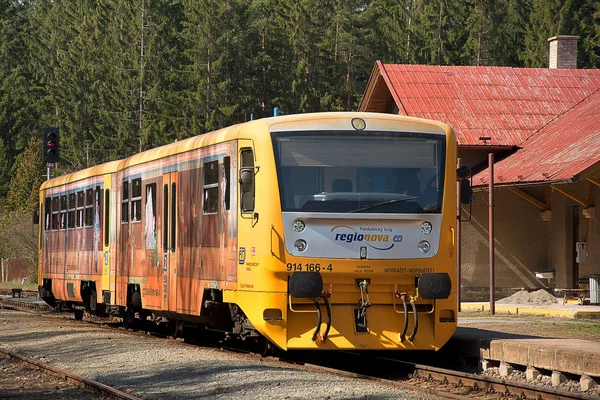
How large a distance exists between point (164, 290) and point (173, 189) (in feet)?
5.24

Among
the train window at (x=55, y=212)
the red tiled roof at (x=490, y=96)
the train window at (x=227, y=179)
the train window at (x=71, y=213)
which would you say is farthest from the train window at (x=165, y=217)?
the red tiled roof at (x=490, y=96)

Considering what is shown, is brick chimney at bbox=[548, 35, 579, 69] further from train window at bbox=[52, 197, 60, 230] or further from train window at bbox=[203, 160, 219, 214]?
train window at bbox=[203, 160, 219, 214]

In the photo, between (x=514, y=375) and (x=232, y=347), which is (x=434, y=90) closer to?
(x=232, y=347)

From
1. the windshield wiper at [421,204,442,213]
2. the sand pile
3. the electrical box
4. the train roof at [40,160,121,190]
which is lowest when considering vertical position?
the sand pile

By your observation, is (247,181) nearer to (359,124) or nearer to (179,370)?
(359,124)

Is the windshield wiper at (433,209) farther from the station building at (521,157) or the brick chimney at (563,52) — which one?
the brick chimney at (563,52)

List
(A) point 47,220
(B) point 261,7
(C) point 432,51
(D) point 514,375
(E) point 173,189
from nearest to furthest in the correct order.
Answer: (D) point 514,375 → (E) point 173,189 → (A) point 47,220 → (C) point 432,51 → (B) point 261,7

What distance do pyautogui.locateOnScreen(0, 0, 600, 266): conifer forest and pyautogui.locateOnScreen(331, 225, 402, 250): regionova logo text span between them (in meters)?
52.7

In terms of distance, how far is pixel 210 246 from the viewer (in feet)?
52.7

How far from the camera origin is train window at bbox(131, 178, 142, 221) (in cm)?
1994

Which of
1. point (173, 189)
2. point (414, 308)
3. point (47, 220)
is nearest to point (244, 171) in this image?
point (414, 308)

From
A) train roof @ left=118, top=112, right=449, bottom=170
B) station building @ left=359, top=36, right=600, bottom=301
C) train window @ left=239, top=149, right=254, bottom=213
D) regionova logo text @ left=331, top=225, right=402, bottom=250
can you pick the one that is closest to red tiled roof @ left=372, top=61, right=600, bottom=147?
station building @ left=359, top=36, right=600, bottom=301

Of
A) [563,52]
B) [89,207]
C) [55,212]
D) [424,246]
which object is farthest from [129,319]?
[563,52]

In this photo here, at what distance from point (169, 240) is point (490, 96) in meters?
17.0
